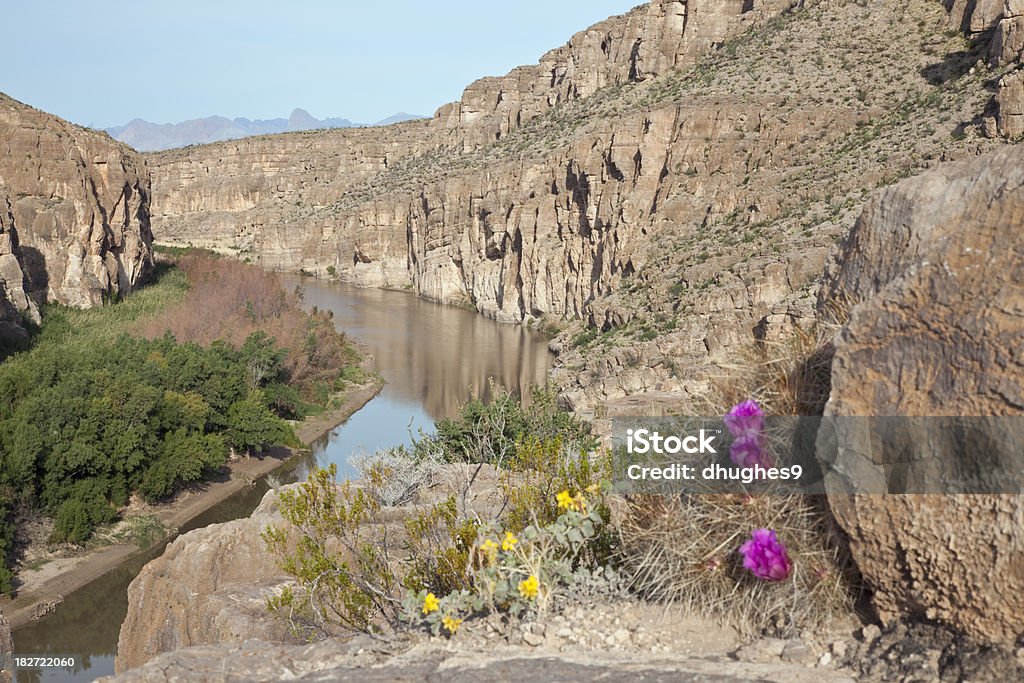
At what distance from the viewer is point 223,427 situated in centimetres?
3120

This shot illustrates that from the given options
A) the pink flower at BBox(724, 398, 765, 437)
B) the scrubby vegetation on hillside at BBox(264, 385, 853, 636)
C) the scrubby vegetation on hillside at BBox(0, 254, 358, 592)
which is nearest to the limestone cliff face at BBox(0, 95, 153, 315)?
the scrubby vegetation on hillside at BBox(0, 254, 358, 592)

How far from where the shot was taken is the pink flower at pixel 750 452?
4621 mm

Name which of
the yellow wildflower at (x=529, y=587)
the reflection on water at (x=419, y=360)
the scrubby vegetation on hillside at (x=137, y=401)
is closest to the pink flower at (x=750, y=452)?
the yellow wildflower at (x=529, y=587)

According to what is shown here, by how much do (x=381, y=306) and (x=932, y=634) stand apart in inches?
2693

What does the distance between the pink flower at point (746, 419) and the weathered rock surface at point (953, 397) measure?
0.56 metres

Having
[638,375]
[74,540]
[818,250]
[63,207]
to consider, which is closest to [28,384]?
[74,540]

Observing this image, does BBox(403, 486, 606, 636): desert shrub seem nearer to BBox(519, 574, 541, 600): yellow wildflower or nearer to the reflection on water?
BBox(519, 574, 541, 600): yellow wildflower

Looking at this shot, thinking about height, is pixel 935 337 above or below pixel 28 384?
above

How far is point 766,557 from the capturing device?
435 centimetres

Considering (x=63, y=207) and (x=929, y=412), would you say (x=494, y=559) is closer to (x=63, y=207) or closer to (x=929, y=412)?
(x=929, y=412)

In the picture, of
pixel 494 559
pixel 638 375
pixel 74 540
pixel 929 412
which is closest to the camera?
pixel 929 412

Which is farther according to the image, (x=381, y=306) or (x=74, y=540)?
(x=381, y=306)

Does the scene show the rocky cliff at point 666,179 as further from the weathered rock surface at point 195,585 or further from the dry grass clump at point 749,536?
the weathered rock surface at point 195,585

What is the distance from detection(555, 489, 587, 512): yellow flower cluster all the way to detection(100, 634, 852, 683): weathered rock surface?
92 cm
